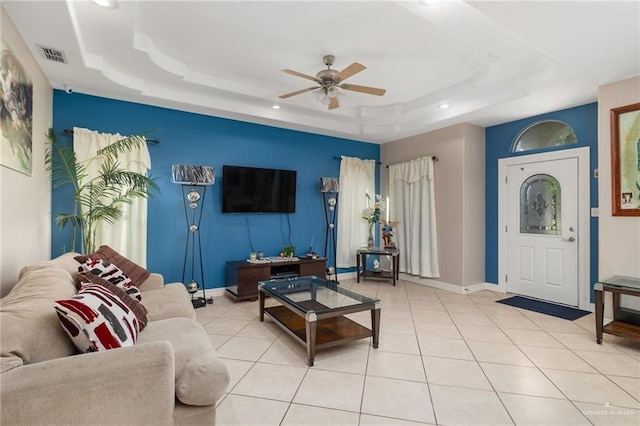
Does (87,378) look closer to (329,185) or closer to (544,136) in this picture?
(329,185)

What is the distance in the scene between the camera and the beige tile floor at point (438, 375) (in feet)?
6.05

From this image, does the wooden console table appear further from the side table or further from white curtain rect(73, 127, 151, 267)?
white curtain rect(73, 127, 151, 267)

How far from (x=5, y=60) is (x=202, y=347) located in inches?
89.7

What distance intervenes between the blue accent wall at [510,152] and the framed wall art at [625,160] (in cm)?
56

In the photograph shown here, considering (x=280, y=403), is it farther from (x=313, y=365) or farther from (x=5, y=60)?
(x=5, y=60)

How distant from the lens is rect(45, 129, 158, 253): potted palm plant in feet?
10.4

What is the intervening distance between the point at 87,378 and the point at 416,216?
4812mm

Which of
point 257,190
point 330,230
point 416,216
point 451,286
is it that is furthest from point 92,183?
point 451,286

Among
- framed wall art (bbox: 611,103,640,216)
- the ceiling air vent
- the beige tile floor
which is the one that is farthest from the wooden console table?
the ceiling air vent

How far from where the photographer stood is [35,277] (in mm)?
1695

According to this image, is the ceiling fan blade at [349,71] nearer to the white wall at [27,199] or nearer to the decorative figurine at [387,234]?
the white wall at [27,199]

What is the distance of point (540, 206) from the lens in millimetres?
4289

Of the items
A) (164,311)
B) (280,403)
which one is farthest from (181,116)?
(280,403)

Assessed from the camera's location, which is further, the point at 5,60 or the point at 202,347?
the point at 5,60
